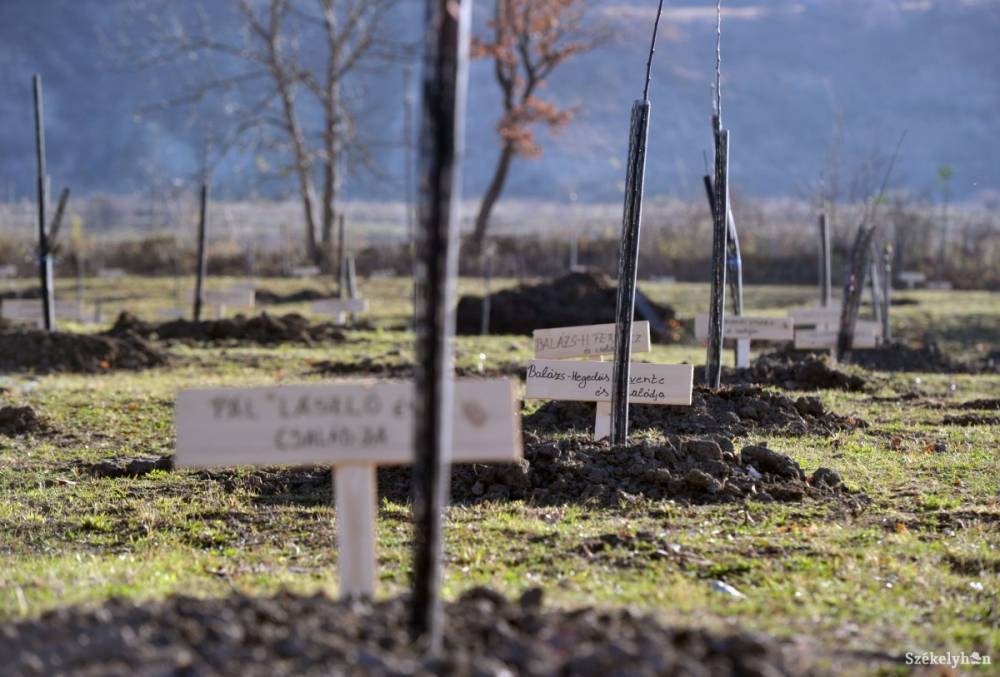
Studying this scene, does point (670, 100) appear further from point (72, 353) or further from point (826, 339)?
point (72, 353)

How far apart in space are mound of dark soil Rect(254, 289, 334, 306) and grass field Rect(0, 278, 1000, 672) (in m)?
16.9

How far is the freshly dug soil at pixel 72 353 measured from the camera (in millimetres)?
16047

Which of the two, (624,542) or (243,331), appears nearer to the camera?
(624,542)

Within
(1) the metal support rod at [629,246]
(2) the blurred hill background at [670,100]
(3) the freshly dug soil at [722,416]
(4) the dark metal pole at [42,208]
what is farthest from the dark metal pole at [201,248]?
(2) the blurred hill background at [670,100]

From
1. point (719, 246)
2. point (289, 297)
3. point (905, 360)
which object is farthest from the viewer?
point (289, 297)

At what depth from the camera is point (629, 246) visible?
8070mm

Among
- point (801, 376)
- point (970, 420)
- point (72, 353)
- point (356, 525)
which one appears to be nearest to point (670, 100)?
point (72, 353)

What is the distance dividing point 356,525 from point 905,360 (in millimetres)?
13625

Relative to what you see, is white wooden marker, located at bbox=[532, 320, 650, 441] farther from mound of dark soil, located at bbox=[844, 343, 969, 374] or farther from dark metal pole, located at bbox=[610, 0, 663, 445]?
mound of dark soil, located at bbox=[844, 343, 969, 374]

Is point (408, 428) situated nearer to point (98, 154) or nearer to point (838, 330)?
point (838, 330)

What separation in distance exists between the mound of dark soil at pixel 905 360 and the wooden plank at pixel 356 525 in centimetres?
1257

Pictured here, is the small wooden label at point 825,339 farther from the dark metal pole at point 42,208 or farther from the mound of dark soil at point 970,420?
the dark metal pole at point 42,208

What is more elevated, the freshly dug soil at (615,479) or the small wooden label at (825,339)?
the small wooden label at (825,339)

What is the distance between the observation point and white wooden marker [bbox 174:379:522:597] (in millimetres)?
4160
